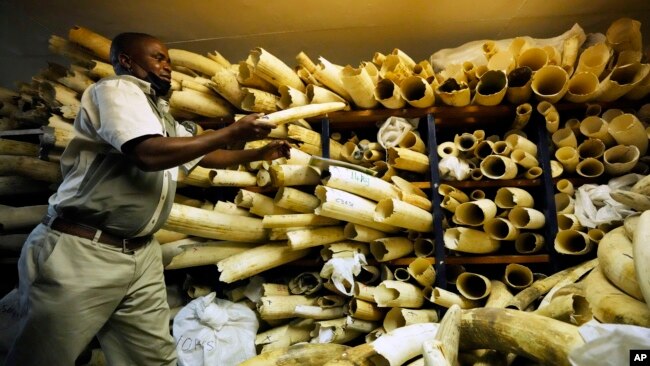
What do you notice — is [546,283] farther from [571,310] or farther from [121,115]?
[121,115]

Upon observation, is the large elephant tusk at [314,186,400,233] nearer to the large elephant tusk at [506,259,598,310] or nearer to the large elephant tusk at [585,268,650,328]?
the large elephant tusk at [506,259,598,310]

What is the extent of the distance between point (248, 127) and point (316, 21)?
72.7 inches

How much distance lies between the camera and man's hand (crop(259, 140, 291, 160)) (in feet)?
7.02

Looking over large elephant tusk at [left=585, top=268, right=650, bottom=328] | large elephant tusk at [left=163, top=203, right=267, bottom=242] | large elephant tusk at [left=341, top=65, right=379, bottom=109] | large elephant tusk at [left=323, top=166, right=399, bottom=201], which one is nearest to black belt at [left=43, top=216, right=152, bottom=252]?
large elephant tusk at [left=163, top=203, right=267, bottom=242]

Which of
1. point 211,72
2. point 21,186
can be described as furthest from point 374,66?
point 21,186

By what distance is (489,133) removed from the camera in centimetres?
291

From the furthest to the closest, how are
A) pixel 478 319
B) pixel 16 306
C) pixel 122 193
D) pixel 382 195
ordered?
pixel 382 195, pixel 16 306, pixel 122 193, pixel 478 319

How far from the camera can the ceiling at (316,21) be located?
2.95m

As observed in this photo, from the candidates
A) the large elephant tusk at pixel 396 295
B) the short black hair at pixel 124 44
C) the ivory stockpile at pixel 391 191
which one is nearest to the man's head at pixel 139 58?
the short black hair at pixel 124 44

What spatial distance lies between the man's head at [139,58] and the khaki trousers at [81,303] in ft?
2.69

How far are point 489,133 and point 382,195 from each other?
1.11 meters

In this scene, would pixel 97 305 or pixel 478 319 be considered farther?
pixel 97 305

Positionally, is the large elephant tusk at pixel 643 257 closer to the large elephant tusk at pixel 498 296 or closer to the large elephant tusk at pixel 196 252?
the large elephant tusk at pixel 498 296

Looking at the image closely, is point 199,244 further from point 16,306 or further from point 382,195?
point 382,195
